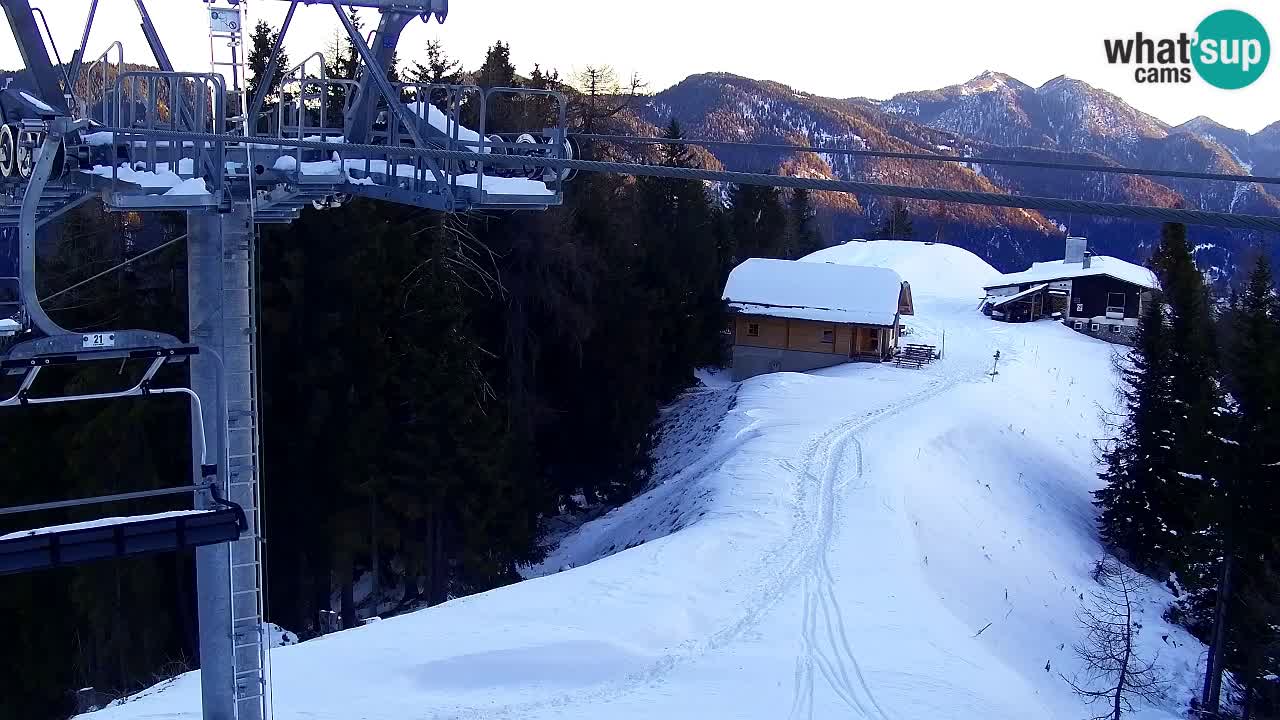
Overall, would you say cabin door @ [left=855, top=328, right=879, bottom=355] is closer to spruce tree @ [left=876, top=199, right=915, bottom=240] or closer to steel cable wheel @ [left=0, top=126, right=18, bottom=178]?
steel cable wheel @ [left=0, top=126, right=18, bottom=178]

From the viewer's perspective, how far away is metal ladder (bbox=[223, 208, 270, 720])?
11.1 meters

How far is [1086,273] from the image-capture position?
70.3m

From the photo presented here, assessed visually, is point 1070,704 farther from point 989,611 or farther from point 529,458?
point 529,458

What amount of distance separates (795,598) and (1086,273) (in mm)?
57789

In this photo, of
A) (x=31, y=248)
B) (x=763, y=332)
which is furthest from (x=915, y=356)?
(x=31, y=248)

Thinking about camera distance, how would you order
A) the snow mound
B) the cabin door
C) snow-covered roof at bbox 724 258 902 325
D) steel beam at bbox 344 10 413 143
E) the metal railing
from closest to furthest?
the metal railing, steel beam at bbox 344 10 413 143, snow-covered roof at bbox 724 258 902 325, the cabin door, the snow mound

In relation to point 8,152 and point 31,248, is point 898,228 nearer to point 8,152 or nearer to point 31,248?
point 8,152

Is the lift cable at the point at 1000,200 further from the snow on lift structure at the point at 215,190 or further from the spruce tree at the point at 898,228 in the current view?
the spruce tree at the point at 898,228

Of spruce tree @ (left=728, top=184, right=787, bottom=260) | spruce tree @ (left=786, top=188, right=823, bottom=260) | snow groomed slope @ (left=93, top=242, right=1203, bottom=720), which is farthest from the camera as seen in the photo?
spruce tree @ (left=786, top=188, right=823, bottom=260)

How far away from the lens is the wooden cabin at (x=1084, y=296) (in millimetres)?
69438

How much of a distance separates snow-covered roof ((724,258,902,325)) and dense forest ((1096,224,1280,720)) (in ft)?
53.1

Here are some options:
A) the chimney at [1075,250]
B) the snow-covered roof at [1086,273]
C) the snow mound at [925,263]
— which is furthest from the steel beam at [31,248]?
the snow mound at [925,263]

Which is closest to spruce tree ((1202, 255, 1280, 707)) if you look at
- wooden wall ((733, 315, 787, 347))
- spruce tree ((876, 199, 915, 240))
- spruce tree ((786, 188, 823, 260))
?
wooden wall ((733, 315, 787, 347))

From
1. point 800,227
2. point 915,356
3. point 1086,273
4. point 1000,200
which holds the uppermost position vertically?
point 1000,200
